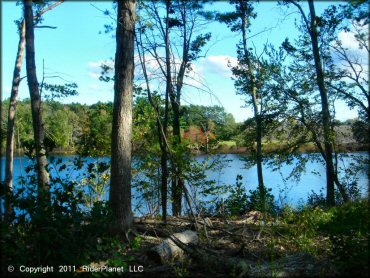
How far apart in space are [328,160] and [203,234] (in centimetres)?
836

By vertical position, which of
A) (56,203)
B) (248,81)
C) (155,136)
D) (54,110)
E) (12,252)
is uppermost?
(248,81)

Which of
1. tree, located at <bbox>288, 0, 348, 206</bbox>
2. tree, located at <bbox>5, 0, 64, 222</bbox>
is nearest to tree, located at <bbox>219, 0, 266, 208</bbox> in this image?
tree, located at <bbox>288, 0, 348, 206</bbox>

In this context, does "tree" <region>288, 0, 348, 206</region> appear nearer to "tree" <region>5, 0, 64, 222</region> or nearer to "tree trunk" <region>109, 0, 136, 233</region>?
"tree trunk" <region>109, 0, 136, 233</region>

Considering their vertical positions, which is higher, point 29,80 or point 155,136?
point 29,80

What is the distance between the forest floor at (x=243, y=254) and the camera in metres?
4.25

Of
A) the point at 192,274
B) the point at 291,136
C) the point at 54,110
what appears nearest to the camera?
the point at 192,274

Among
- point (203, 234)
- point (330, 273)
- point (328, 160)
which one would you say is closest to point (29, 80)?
point (203, 234)

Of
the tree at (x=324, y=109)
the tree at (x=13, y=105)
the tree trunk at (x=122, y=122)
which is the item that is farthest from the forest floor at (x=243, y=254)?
the tree at (x=13, y=105)

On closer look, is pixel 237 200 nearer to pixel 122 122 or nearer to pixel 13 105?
pixel 122 122

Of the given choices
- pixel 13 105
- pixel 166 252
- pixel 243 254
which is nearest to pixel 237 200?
pixel 243 254

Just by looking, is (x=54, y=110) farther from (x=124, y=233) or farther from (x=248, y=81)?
(x=124, y=233)

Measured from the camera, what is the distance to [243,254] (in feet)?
16.9

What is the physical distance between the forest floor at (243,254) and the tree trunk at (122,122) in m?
0.50

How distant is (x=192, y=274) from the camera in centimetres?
438
